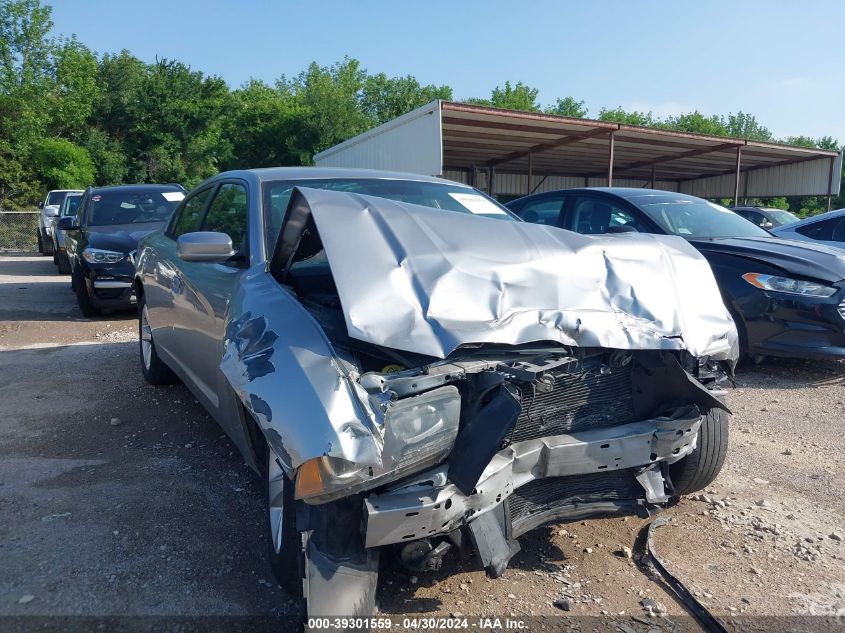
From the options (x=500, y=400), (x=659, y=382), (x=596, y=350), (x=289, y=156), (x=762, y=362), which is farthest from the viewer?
(x=289, y=156)

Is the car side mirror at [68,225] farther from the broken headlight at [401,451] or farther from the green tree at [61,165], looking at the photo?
the green tree at [61,165]

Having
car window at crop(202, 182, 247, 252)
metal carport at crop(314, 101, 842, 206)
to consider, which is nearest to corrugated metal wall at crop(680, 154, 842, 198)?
metal carport at crop(314, 101, 842, 206)

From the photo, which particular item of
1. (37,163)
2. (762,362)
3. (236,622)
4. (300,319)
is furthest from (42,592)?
(37,163)

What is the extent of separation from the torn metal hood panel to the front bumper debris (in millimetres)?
364

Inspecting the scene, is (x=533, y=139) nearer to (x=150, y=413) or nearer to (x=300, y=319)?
(x=150, y=413)

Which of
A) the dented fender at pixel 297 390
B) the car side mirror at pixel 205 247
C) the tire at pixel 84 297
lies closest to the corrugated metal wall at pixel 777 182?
the tire at pixel 84 297

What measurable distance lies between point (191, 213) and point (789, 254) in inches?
190

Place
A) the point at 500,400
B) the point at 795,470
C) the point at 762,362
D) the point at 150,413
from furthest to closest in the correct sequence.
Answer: the point at 762,362 → the point at 150,413 → the point at 795,470 → the point at 500,400

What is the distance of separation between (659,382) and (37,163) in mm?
31629

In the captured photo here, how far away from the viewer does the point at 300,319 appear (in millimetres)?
2371

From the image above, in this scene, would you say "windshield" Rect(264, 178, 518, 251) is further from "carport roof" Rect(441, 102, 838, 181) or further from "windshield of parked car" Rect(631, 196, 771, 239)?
"carport roof" Rect(441, 102, 838, 181)

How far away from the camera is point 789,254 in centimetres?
555

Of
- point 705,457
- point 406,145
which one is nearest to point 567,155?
point 406,145

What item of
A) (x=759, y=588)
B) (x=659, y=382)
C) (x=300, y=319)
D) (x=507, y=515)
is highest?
(x=300, y=319)
